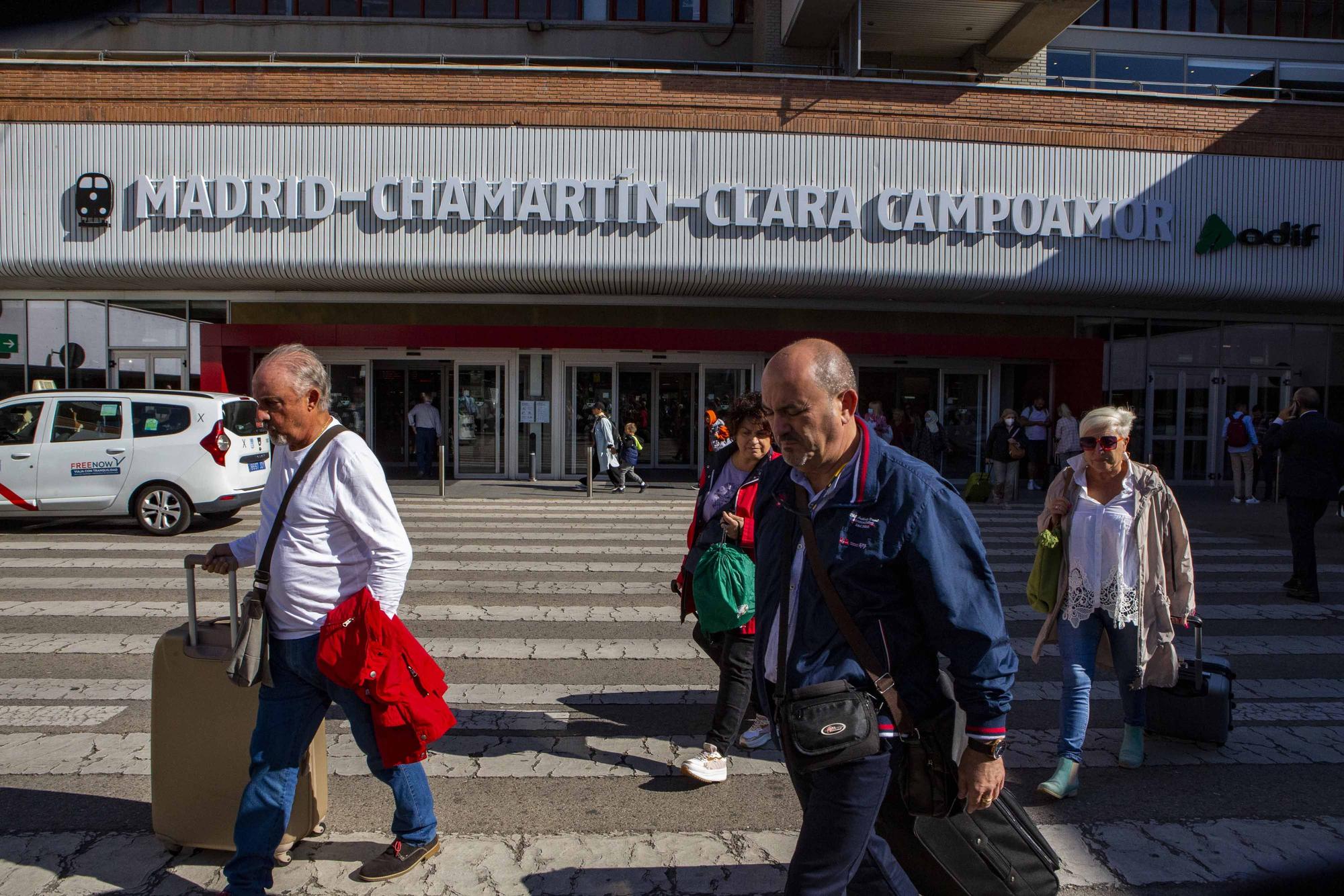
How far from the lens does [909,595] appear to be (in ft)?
8.10

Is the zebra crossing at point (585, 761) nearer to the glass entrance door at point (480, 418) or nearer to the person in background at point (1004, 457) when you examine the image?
the person in background at point (1004, 457)

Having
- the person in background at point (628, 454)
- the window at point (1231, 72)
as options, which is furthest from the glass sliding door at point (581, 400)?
the window at point (1231, 72)

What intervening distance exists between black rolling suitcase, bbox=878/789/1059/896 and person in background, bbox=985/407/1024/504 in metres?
14.1

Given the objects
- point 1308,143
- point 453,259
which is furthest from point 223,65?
point 1308,143

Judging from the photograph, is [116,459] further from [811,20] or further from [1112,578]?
[811,20]

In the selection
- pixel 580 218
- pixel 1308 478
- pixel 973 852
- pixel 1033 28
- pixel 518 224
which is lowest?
pixel 973 852

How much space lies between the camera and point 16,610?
7.67m

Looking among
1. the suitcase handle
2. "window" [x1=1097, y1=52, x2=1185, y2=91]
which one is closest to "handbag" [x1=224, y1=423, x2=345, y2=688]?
the suitcase handle

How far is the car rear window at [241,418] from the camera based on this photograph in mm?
12164

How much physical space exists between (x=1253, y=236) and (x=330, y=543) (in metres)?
20.5

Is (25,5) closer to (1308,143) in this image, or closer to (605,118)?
(605,118)

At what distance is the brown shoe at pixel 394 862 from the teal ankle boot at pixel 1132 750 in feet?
10.8

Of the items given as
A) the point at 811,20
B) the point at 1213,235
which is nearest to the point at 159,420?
the point at 811,20

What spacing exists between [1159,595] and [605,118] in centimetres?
1552
